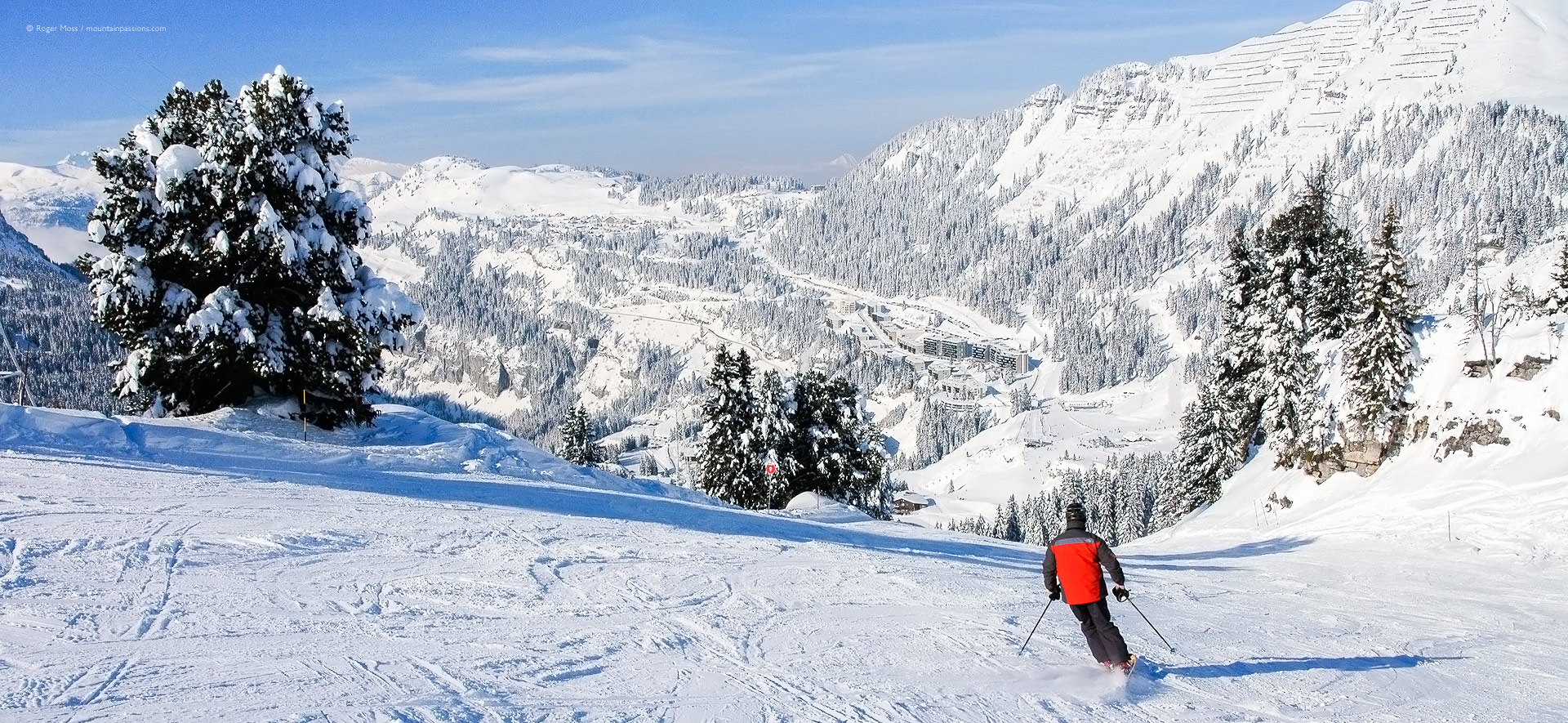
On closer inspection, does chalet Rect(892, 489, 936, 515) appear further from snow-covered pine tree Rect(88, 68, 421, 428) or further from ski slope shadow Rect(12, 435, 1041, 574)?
snow-covered pine tree Rect(88, 68, 421, 428)

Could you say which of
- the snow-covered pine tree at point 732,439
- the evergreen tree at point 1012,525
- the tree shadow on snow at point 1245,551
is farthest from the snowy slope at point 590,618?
the evergreen tree at point 1012,525

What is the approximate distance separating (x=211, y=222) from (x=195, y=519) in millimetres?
11605

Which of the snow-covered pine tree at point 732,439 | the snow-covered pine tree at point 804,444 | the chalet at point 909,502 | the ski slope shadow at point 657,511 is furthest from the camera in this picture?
the chalet at point 909,502

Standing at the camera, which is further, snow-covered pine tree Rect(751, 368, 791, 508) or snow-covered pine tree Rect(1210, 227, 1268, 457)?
snow-covered pine tree Rect(1210, 227, 1268, 457)

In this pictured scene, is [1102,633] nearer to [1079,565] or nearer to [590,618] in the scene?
[1079,565]

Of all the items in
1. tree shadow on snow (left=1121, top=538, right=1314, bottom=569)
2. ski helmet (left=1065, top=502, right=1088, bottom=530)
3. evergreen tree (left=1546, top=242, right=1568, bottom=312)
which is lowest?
tree shadow on snow (left=1121, top=538, right=1314, bottom=569)

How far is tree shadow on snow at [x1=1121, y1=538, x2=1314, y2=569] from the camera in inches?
837

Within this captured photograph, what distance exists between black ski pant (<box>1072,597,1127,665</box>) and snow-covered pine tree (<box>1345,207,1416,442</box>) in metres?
25.9

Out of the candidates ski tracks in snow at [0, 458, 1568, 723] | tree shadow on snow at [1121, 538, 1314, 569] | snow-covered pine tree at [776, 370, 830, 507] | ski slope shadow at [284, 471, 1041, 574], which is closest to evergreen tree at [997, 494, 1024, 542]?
snow-covered pine tree at [776, 370, 830, 507]

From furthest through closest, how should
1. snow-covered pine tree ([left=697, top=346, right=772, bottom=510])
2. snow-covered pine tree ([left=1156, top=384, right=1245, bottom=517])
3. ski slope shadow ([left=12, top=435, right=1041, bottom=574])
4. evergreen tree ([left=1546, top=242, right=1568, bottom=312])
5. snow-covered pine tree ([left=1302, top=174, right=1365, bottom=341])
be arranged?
snow-covered pine tree ([left=1156, top=384, right=1245, bottom=517])
snow-covered pine tree ([left=697, top=346, right=772, bottom=510])
snow-covered pine tree ([left=1302, top=174, right=1365, bottom=341])
evergreen tree ([left=1546, top=242, right=1568, bottom=312])
ski slope shadow ([left=12, top=435, right=1041, bottom=574])

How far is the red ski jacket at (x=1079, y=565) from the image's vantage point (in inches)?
312

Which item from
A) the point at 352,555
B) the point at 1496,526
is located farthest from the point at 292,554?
the point at 1496,526

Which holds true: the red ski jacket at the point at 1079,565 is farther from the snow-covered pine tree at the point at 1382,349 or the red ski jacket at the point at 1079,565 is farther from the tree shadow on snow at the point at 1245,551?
the snow-covered pine tree at the point at 1382,349

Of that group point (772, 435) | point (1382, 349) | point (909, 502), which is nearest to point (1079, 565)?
point (1382, 349)
